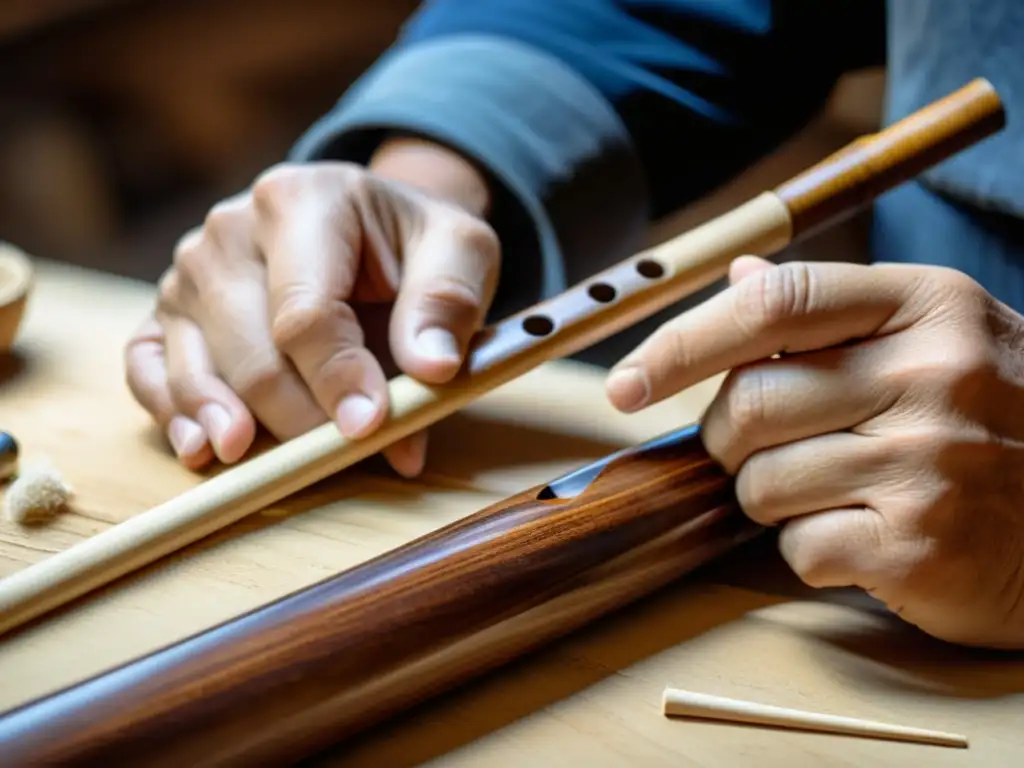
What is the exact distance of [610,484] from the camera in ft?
1.70

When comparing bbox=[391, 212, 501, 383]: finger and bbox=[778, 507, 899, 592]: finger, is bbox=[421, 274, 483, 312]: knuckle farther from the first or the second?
bbox=[778, 507, 899, 592]: finger

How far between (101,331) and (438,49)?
376mm

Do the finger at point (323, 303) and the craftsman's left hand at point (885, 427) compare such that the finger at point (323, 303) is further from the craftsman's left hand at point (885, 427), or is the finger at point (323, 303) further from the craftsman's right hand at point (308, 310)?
the craftsman's left hand at point (885, 427)

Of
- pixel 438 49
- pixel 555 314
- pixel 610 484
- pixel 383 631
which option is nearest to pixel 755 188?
pixel 438 49

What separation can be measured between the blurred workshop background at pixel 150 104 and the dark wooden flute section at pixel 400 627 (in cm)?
168

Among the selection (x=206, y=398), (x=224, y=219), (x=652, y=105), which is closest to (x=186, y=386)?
(x=206, y=398)

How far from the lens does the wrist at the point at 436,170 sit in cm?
81

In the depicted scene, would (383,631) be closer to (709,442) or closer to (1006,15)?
(709,442)

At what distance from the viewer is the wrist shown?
0.81 meters

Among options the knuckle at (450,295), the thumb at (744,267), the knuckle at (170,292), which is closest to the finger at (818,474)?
the thumb at (744,267)

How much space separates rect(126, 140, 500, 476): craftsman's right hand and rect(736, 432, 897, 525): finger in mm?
190

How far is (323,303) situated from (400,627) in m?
0.24

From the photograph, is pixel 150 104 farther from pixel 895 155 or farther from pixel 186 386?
pixel 895 155

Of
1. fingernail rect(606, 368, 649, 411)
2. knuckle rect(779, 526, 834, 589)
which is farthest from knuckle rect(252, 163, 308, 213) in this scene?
knuckle rect(779, 526, 834, 589)
